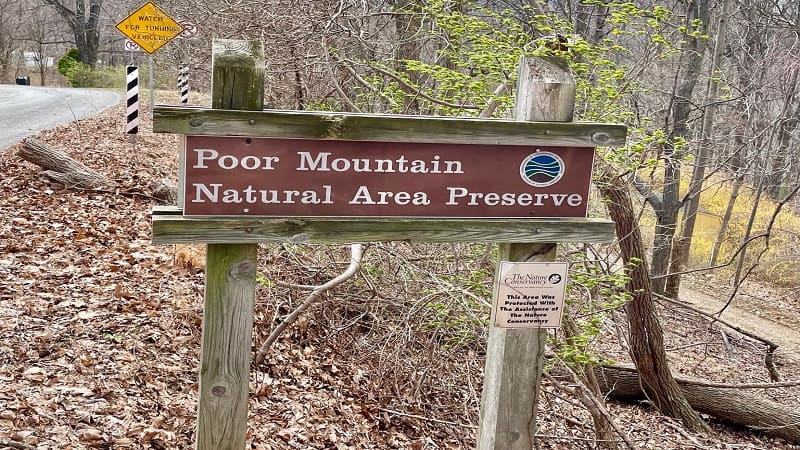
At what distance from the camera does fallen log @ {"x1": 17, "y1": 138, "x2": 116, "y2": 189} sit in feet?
31.2

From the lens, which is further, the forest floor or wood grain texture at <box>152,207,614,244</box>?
the forest floor

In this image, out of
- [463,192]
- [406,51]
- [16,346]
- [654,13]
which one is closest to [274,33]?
[406,51]

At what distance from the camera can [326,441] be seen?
4965 mm

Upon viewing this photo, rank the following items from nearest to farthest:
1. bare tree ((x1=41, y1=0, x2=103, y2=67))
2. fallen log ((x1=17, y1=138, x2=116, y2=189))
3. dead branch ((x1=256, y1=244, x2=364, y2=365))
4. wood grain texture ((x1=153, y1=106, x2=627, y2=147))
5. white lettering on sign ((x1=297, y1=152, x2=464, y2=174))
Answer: wood grain texture ((x1=153, y1=106, x2=627, y2=147)) < white lettering on sign ((x1=297, y1=152, x2=464, y2=174)) < dead branch ((x1=256, y1=244, x2=364, y2=365)) < fallen log ((x1=17, y1=138, x2=116, y2=189)) < bare tree ((x1=41, y1=0, x2=103, y2=67))

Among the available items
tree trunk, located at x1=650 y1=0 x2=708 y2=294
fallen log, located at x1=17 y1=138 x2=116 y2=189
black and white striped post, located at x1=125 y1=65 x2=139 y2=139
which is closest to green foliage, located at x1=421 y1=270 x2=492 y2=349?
fallen log, located at x1=17 y1=138 x2=116 y2=189

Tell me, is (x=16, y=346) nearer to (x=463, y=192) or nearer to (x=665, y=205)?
(x=463, y=192)

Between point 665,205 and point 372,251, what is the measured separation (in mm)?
9625

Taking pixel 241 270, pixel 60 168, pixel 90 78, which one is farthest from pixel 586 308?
pixel 90 78

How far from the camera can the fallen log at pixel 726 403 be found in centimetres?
905

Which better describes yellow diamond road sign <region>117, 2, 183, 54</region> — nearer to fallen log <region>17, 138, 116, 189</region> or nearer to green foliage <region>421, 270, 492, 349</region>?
fallen log <region>17, 138, 116, 189</region>

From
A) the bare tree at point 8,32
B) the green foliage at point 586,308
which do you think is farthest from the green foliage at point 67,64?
the green foliage at point 586,308

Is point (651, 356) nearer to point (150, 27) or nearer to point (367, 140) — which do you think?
point (367, 140)

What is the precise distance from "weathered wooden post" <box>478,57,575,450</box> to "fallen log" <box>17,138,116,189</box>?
25.1 ft

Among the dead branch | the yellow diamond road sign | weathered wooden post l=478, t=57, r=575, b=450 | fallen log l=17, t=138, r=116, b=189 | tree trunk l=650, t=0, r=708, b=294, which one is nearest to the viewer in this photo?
weathered wooden post l=478, t=57, r=575, b=450
